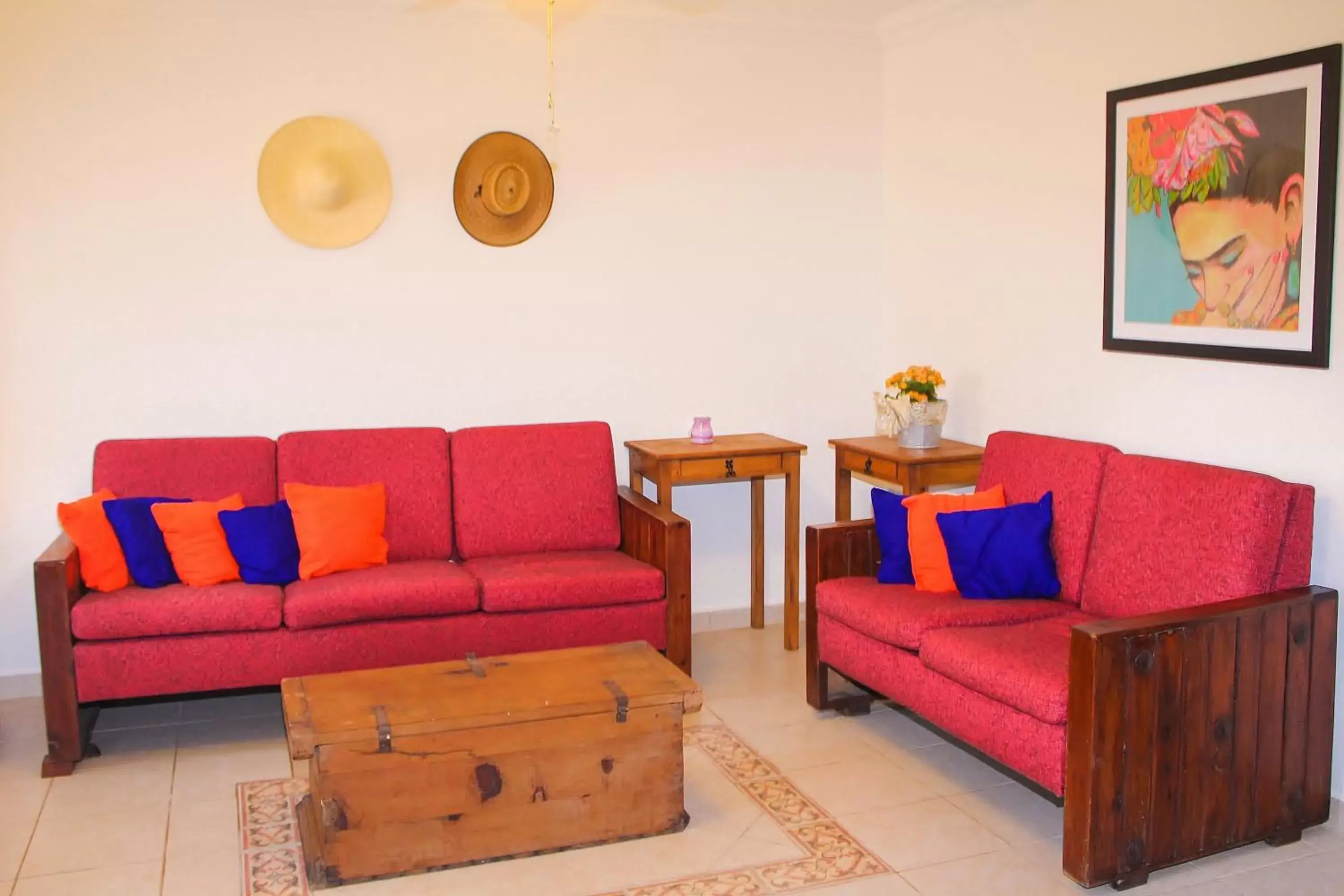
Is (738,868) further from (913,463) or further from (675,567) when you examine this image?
(913,463)

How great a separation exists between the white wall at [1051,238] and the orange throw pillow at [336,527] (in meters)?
2.25

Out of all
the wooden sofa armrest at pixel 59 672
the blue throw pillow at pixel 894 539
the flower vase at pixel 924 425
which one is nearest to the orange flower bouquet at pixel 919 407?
the flower vase at pixel 924 425

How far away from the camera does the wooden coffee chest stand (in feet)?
9.63

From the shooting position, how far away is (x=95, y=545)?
3.81 metres

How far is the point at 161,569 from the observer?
3.89 meters

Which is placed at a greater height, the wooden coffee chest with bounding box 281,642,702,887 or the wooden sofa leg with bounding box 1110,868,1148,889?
the wooden coffee chest with bounding box 281,642,702,887

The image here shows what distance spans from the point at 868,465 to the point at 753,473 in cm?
43

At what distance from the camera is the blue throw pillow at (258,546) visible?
397cm

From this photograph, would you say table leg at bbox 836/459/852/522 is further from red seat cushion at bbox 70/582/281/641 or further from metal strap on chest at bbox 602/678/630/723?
red seat cushion at bbox 70/582/281/641

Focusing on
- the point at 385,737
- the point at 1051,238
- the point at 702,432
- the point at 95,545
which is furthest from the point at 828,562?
the point at 95,545

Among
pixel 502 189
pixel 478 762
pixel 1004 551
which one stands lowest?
pixel 478 762

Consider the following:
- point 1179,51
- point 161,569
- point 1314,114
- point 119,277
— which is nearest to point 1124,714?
point 1314,114

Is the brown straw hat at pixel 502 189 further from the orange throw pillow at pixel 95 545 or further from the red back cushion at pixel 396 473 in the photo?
the orange throw pillow at pixel 95 545

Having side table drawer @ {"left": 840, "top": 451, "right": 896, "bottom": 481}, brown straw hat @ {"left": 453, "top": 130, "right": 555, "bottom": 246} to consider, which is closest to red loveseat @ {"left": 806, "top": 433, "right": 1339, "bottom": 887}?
side table drawer @ {"left": 840, "top": 451, "right": 896, "bottom": 481}
